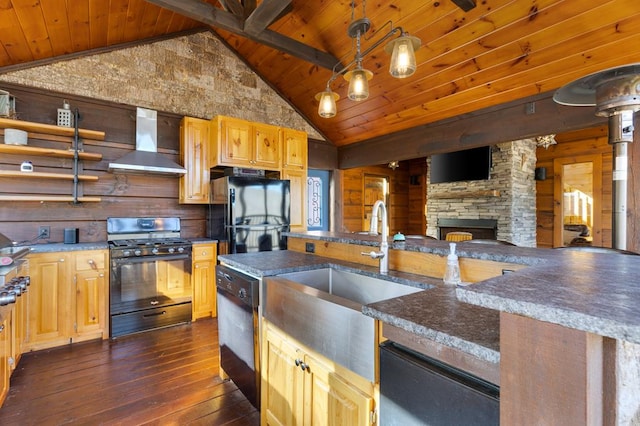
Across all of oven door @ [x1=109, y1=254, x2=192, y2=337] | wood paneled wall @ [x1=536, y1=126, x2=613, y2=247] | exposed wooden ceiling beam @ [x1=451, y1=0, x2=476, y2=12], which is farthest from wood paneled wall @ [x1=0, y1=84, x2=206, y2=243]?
wood paneled wall @ [x1=536, y1=126, x2=613, y2=247]

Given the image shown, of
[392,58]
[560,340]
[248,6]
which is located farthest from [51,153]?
[560,340]

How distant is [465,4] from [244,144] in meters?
2.68

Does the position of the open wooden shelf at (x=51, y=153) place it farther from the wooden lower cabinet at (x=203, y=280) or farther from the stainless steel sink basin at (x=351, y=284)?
the stainless steel sink basin at (x=351, y=284)

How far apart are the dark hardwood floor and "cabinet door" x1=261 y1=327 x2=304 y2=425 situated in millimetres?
342

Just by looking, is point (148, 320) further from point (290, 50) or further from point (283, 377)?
point (290, 50)

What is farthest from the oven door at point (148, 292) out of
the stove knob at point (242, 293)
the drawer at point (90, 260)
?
the stove knob at point (242, 293)

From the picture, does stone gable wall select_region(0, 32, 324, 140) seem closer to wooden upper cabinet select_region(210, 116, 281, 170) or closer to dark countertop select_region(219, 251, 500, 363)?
wooden upper cabinet select_region(210, 116, 281, 170)

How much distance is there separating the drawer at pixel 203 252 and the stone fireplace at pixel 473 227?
4.28m

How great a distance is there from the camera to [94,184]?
3395 mm

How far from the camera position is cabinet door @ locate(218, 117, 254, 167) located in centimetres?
368

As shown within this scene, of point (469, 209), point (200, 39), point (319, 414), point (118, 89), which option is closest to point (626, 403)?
point (319, 414)

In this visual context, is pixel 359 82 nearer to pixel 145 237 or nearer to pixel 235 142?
pixel 235 142

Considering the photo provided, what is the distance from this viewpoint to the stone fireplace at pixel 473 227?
516cm

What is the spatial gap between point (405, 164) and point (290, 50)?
201 inches
